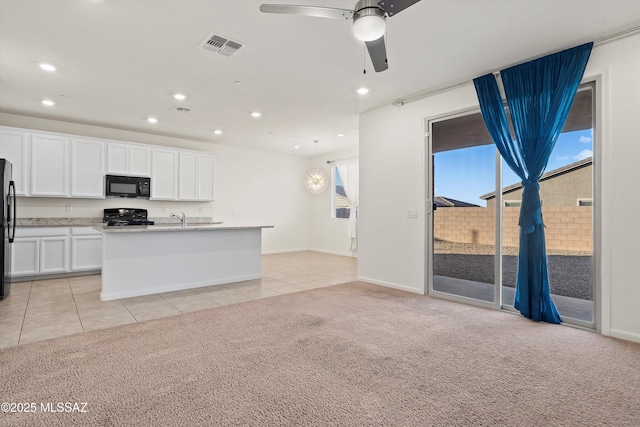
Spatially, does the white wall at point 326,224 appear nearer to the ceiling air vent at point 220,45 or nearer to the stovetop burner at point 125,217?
the stovetop burner at point 125,217

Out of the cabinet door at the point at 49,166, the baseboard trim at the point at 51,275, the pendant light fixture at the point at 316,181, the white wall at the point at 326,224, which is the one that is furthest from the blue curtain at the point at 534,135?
the cabinet door at the point at 49,166

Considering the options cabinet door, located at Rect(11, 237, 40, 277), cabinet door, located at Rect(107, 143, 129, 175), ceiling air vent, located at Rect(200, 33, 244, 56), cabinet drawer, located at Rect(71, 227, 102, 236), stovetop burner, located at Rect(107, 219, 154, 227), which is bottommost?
cabinet door, located at Rect(11, 237, 40, 277)

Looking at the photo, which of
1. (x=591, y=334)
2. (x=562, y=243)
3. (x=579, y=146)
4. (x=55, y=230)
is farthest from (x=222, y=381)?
(x=55, y=230)

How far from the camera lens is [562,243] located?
343cm

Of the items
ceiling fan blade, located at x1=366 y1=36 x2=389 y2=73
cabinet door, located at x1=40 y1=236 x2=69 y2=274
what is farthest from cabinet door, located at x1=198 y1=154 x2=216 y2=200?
ceiling fan blade, located at x1=366 y1=36 x2=389 y2=73

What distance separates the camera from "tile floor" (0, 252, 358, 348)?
123 inches

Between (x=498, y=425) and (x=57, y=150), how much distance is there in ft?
22.8

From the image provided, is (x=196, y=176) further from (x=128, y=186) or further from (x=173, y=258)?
(x=173, y=258)

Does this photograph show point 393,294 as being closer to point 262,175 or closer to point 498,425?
point 498,425

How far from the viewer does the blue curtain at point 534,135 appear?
10.6 feet

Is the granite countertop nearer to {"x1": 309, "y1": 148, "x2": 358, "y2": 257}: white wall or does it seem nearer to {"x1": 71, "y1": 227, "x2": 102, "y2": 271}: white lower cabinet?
{"x1": 71, "y1": 227, "x2": 102, "y2": 271}: white lower cabinet

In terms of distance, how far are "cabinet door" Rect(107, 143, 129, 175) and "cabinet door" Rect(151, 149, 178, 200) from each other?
0.47 m

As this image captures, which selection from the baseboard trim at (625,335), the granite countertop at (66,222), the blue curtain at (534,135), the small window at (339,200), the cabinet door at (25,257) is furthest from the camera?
the small window at (339,200)

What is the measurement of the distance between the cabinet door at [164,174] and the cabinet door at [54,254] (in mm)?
1676
